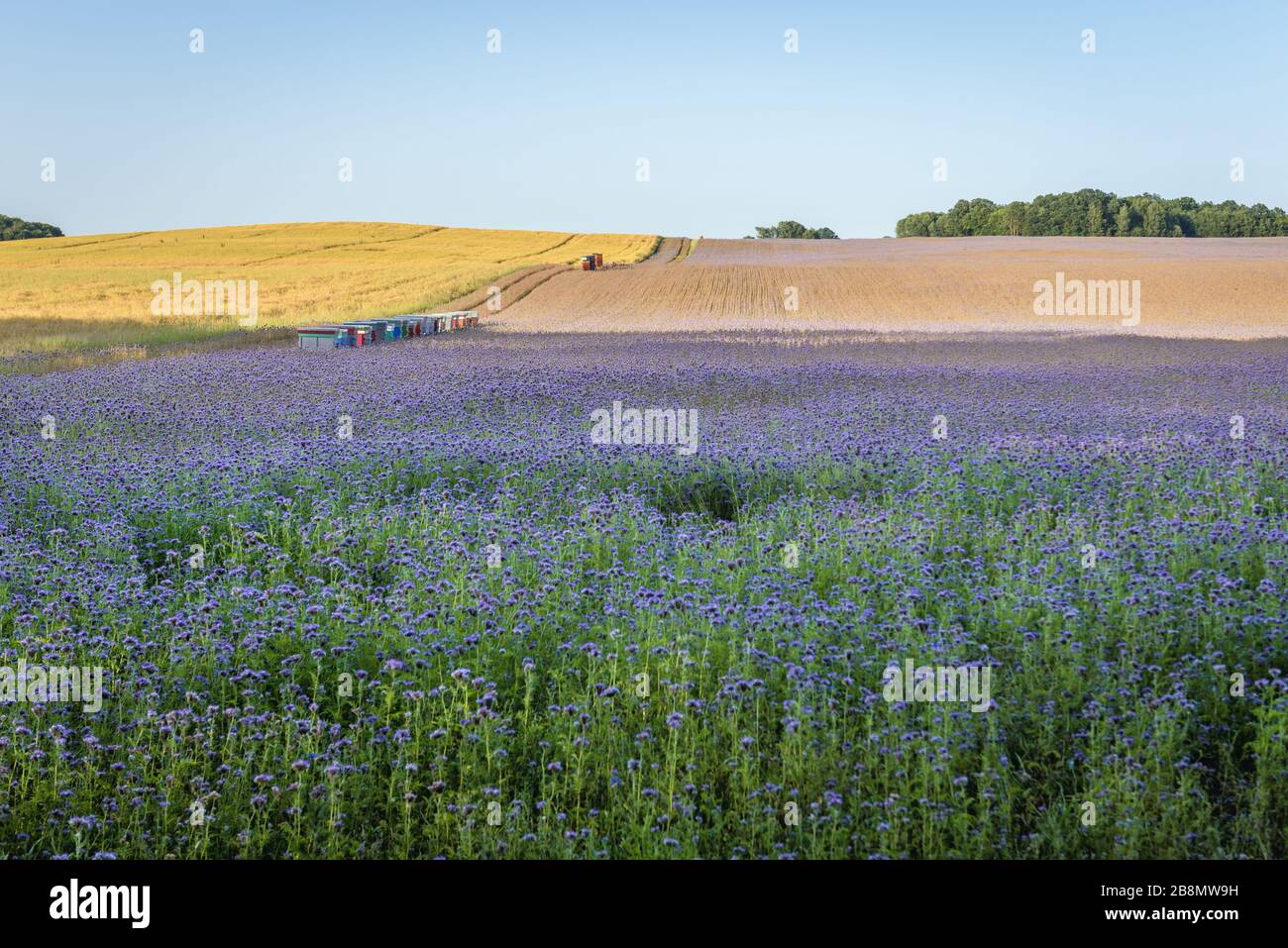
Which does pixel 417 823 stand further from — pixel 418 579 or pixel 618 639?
pixel 418 579

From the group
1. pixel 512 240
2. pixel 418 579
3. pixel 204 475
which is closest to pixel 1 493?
pixel 204 475

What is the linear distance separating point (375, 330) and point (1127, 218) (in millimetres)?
86596

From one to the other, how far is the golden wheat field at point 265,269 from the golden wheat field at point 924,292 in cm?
572

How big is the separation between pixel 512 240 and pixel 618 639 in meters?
85.1

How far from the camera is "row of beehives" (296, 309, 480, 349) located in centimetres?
2430

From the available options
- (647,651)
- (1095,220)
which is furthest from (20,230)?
(647,651)

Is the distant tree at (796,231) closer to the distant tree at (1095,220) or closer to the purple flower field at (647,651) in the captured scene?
the distant tree at (1095,220)

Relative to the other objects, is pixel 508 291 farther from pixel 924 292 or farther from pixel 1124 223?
pixel 1124 223

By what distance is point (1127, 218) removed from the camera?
96.8 m

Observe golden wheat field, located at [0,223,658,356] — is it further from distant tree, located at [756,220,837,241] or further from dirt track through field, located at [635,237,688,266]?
distant tree, located at [756,220,837,241]

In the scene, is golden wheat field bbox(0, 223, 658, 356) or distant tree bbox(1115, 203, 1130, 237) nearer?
golden wheat field bbox(0, 223, 658, 356)

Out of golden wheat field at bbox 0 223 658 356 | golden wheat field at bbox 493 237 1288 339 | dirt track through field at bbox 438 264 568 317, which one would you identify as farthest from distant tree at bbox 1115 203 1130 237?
dirt track through field at bbox 438 264 568 317

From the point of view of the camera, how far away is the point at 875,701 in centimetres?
551

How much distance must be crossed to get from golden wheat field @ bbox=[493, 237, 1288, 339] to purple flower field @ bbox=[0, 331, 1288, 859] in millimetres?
22316
